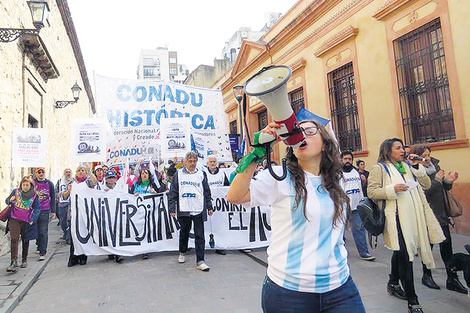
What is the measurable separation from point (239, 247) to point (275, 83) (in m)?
5.62

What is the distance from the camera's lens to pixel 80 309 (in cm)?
403

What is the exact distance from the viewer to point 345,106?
1116cm

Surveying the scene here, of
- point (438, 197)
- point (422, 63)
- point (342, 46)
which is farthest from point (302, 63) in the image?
point (438, 197)

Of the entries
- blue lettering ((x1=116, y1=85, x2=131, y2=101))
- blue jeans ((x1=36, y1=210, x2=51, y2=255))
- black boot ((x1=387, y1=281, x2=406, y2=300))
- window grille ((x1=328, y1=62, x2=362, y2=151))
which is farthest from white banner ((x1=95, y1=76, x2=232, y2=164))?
black boot ((x1=387, y1=281, x2=406, y2=300))

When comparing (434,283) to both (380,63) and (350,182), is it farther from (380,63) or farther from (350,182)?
(380,63)

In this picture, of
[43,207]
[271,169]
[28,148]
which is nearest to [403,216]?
[271,169]

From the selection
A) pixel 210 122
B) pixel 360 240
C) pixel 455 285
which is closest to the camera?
pixel 455 285

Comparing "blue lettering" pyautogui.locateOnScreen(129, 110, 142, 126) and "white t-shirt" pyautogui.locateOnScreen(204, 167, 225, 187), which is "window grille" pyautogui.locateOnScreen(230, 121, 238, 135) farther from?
"white t-shirt" pyautogui.locateOnScreen(204, 167, 225, 187)

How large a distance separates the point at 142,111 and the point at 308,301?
25.6ft

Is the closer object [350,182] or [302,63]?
[350,182]

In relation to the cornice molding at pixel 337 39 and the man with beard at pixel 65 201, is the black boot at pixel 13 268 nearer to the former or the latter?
the man with beard at pixel 65 201

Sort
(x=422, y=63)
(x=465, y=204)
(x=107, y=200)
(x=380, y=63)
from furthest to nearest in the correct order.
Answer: (x=380, y=63) < (x=422, y=63) < (x=465, y=204) < (x=107, y=200)

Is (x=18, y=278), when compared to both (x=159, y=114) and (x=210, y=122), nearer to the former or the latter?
(x=159, y=114)

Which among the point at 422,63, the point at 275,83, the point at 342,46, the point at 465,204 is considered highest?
the point at 342,46
